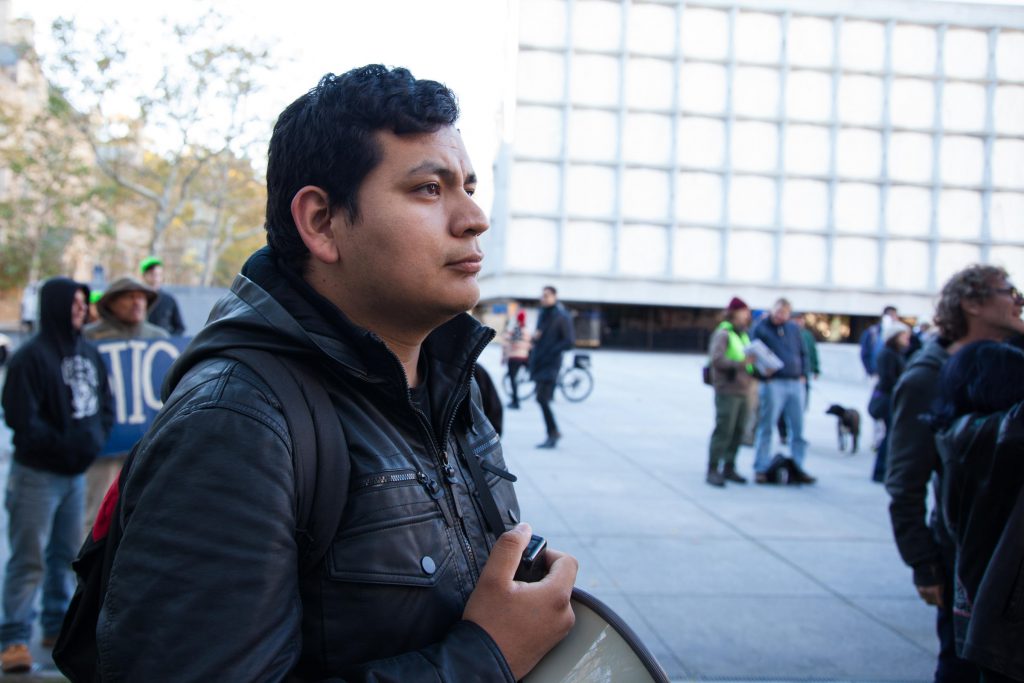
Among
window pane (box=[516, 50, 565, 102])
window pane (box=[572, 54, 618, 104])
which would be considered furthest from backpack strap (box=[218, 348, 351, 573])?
window pane (box=[572, 54, 618, 104])

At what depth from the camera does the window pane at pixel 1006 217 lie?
50781 millimetres

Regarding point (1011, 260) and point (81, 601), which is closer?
point (81, 601)

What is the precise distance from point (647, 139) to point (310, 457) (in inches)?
2042

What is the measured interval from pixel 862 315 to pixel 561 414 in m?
46.5

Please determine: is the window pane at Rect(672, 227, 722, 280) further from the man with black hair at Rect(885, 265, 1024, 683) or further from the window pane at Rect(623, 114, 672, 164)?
the man with black hair at Rect(885, 265, 1024, 683)

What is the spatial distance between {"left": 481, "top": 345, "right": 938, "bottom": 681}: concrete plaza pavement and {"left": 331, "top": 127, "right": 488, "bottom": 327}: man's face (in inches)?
132

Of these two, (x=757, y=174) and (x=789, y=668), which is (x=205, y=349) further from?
(x=757, y=174)

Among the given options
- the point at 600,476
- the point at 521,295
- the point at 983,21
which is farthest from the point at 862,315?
the point at 600,476

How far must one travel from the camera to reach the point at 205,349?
1271 mm

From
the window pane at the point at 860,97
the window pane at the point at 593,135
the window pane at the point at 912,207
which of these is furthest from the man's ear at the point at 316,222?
the window pane at the point at 912,207

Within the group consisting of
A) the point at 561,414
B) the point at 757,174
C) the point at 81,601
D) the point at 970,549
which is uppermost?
the point at 757,174

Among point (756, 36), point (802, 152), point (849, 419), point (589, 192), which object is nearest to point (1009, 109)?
point (802, 152)

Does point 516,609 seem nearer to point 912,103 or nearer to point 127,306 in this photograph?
point 127,306

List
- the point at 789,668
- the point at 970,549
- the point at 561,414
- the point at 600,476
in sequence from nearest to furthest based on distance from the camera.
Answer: the point at 970,549, the point at 789,668, the point at 600,476, the point at 561,414
